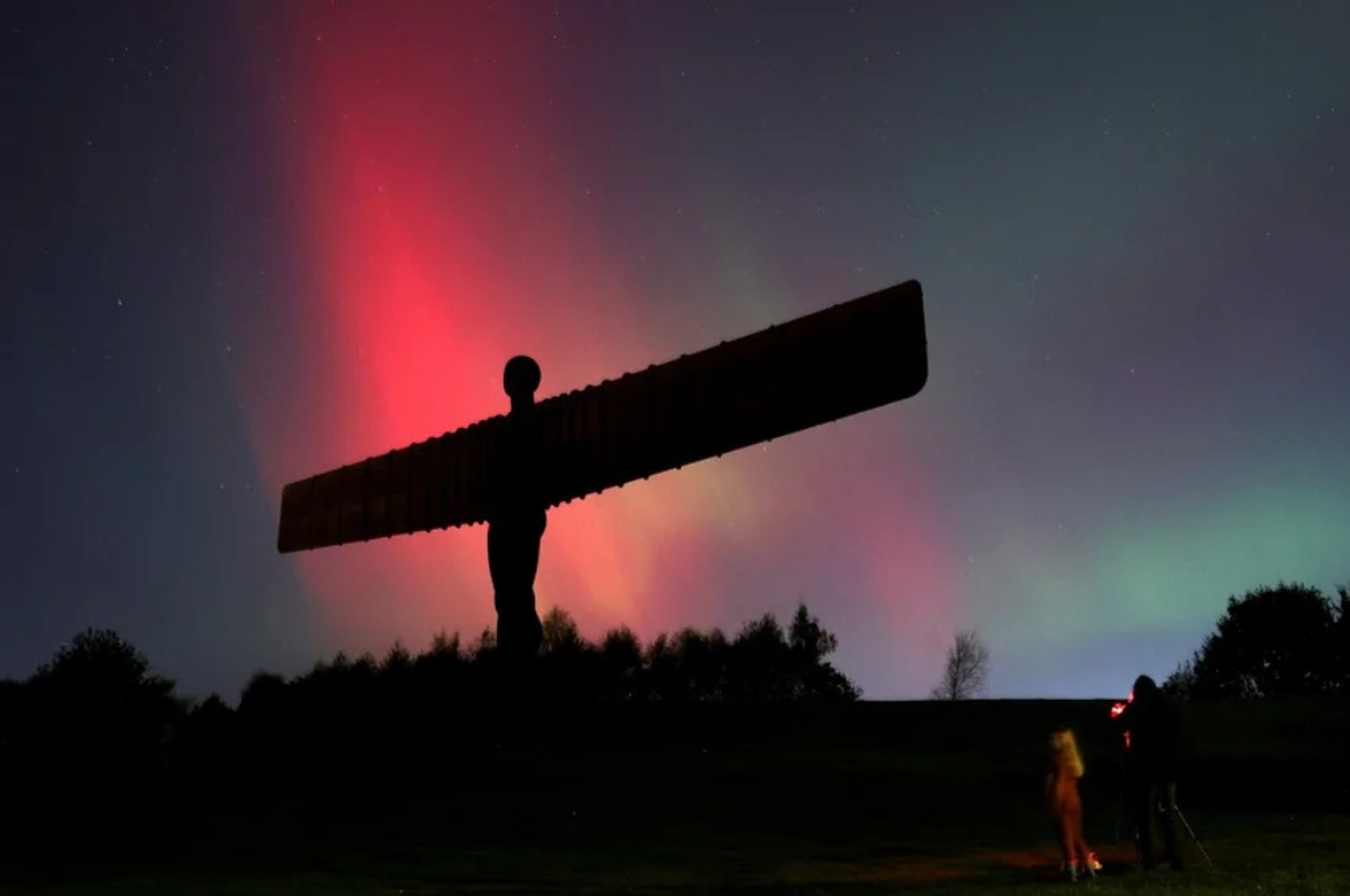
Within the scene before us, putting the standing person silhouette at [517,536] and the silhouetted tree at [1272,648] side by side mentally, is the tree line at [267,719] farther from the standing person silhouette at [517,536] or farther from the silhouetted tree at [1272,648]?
the silhouetted tree at [1272,648]

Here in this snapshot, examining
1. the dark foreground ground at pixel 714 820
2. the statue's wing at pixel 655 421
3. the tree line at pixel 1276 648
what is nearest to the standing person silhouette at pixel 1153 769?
the dark foreground ground at pixel 714 820

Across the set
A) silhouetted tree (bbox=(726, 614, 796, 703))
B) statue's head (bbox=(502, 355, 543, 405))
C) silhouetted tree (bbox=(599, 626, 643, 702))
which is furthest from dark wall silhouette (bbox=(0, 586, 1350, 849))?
silhouetted tree (bbox=(726, 614, 796, 703))

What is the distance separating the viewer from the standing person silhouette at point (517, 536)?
1759 cm

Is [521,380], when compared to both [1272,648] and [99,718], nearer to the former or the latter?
[99,718]

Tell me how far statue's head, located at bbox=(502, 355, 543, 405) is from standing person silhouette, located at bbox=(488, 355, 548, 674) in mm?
385

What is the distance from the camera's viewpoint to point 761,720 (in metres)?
24.9

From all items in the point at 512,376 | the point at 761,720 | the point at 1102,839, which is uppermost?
the point at 512,376

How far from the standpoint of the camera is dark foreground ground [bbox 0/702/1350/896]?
11812 mm

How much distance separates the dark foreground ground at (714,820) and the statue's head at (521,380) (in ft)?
17.9

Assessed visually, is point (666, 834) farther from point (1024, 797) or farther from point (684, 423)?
point (1024, 797)

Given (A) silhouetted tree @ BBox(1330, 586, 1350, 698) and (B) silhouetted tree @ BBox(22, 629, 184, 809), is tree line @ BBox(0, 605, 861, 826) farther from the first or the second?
(A) silhouetted tree @ BBox(1330, 586, 1350, 698)

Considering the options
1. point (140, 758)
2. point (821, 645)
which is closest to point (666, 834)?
point (140, 758)

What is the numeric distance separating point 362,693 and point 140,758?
565 inches

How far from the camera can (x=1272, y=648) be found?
254 feet
